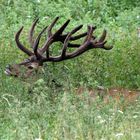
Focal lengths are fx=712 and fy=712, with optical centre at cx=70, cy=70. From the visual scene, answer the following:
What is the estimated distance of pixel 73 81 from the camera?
30.2 ft

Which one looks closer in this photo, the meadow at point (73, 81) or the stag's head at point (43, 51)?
the meadow at point (73, 81)

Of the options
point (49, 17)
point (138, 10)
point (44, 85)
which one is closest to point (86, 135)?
point (44, 85)

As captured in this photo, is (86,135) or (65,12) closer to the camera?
(86,135)

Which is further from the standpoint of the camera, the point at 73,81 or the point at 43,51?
the point at 73,81

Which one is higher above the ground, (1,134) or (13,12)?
(13,12)

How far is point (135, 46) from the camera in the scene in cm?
1063

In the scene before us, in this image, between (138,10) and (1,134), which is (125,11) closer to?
(138,10)

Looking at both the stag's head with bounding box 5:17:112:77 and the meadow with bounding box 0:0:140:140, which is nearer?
the meadow with bounding box 0:0:140:140

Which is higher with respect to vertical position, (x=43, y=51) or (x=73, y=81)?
(x=43, y=51)

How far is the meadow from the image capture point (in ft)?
21.7

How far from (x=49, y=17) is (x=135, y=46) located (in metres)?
2.36

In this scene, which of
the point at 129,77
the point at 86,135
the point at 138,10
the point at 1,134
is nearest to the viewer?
the point at 86,135

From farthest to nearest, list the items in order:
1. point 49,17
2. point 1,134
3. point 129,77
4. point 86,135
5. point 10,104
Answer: point 49,17 < point 129,77 < point 10,104 < point 1,134 < point 86,135

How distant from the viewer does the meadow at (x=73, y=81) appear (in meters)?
6.61
